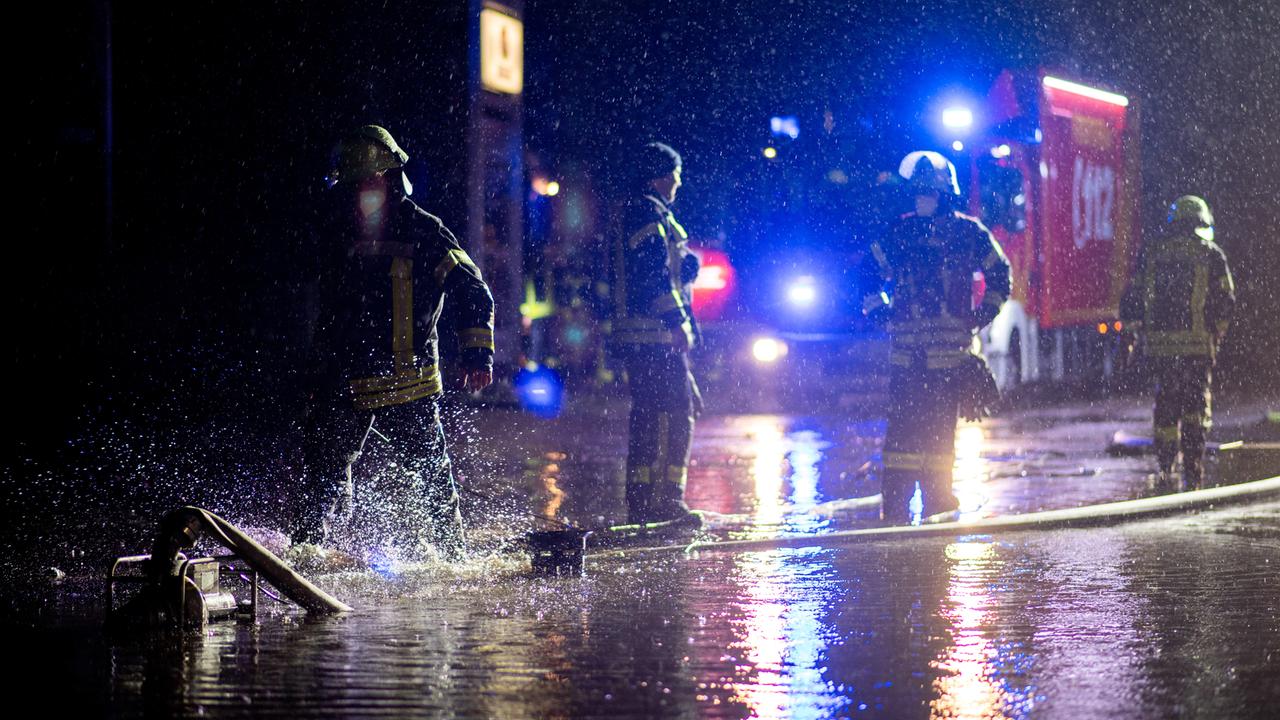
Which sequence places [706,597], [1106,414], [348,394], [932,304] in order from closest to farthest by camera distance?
[706,597] → [348,394] → [932,304] → [1106,414]

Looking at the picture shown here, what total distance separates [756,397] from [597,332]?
223 centimetres

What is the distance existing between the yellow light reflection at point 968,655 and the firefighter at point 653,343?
164cm

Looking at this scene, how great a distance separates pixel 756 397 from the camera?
54.5 ft

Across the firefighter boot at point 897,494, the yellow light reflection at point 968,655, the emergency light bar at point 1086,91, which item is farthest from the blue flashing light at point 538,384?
the yellow light reflection at point 968,655

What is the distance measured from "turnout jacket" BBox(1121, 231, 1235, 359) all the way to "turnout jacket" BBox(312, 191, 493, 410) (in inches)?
205

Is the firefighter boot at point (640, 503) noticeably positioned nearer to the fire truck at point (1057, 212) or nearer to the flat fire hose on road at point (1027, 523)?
the flat fire hose on road at point (1027, 523)

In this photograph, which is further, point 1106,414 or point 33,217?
point 1106,414

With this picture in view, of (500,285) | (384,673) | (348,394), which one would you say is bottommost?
(384,673)

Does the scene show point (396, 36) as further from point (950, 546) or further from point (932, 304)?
point (950, 546)

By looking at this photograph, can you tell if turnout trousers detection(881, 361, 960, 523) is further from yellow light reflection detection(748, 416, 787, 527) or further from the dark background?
the dark background

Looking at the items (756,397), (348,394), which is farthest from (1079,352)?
(348,394)

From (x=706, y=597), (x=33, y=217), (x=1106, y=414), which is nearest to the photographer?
(x=706, y=597)

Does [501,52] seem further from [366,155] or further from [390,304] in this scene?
[390,304]

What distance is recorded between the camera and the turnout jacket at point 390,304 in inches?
252
